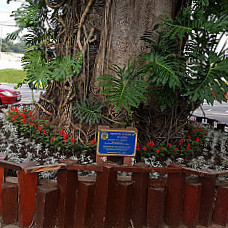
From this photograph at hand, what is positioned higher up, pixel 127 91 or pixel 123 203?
pixel 127 91

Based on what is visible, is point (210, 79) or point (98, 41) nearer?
point (210, 79)

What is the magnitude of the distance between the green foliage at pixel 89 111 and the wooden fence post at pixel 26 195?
5.36 ft

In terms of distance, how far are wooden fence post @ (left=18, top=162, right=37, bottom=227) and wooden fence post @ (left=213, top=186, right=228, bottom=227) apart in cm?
135

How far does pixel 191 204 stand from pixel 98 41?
272cm

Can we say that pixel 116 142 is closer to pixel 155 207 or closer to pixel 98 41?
pixel 155 207

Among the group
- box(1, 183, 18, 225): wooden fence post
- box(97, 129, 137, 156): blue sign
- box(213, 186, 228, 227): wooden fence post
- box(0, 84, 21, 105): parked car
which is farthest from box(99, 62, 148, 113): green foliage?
box(0, 84, 21, 105): parked car

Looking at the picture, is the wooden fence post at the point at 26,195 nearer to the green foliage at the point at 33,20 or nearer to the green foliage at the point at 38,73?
the green foliage at the point at 38,73

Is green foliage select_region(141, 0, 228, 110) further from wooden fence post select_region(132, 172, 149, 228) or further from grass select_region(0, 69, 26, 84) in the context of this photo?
grass select_region(0, 69, 26, 84)

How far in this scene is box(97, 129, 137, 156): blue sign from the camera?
9.53 ft

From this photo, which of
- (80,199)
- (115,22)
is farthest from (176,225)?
(115,22)

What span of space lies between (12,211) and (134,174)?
Result: 2.96 ft

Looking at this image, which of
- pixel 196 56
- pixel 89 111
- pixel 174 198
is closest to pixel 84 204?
pixel 174 198

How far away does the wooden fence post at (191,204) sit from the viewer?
1996 millimetres

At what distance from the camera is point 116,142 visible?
116 inches
